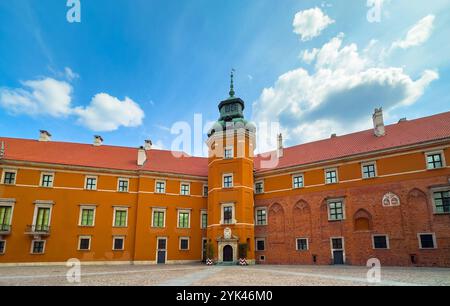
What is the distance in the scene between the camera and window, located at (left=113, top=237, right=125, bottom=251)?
32.0 meters

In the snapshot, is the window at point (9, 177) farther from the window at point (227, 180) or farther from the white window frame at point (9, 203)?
the window at point (227, 180)

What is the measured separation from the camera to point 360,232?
27281 mm

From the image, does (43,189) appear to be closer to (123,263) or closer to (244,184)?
(123,263)

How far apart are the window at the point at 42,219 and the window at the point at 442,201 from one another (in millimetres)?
34983

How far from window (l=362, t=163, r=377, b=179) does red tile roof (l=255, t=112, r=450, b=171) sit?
1378mm

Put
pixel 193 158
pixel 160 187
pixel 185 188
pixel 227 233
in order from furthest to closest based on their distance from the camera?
1. pixel 193 158
2. pixel 185 188
3. pixel 160 187
4. pixel 227 233

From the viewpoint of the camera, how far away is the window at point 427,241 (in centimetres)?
2353

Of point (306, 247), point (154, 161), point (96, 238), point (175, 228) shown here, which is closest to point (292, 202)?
point (306, 247)

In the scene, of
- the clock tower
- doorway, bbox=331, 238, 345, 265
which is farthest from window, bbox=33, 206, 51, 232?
doorway, bbox=331, 238, 345, 265

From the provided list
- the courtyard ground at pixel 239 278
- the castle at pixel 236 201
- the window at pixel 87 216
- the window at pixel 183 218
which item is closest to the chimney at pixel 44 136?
the castle at pixel 236 201

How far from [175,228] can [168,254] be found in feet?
9.44

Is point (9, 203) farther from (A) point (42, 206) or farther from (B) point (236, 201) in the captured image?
(B) point (236, 201)

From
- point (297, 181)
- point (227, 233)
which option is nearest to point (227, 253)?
point (227, 233)

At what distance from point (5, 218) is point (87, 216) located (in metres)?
7.23
